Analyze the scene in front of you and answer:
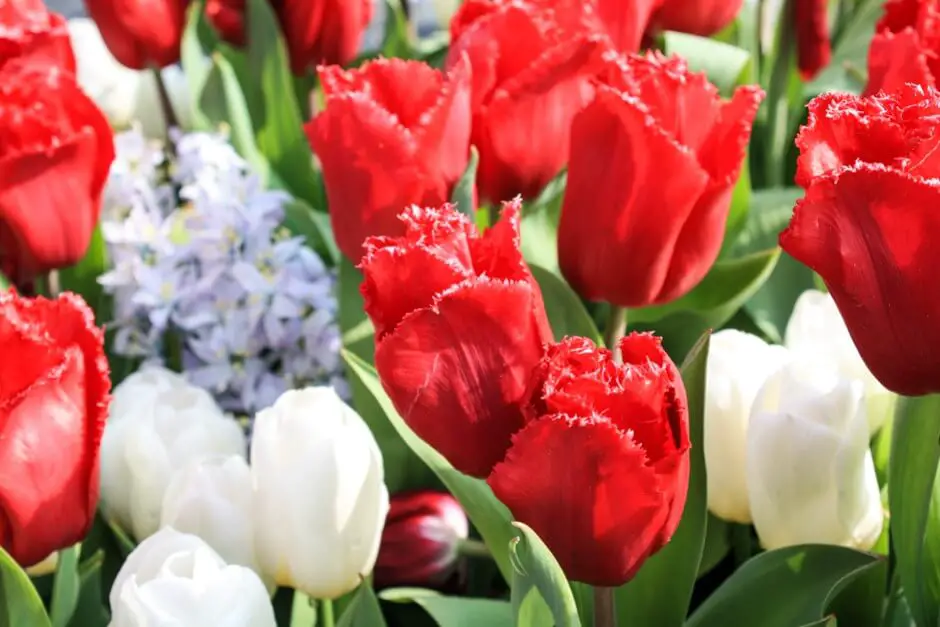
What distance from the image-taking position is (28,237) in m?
0.69

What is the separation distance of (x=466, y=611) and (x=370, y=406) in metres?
0.17

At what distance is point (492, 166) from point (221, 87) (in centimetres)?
48

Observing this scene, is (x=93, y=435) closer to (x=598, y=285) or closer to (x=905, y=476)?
(x=598, y=285)

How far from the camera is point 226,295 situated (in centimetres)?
80

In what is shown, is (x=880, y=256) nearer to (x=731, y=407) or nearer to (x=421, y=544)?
(x=731, y=407)

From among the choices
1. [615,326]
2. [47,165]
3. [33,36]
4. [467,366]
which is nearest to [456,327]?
[467,366]

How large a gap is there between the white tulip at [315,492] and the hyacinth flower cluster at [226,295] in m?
0.25

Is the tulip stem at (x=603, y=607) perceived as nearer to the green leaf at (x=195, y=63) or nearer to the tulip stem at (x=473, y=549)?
the tulip stem at (x=473, y=549)

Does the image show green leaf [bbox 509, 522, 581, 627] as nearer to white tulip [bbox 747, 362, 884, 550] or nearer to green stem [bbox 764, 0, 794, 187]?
white tulip [bbox 747, 362, 884, 550]

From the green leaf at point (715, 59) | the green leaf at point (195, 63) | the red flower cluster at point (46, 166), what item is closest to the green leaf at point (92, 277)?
the red flower cluster at point (46, 166)

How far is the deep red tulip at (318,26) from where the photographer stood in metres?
0.93

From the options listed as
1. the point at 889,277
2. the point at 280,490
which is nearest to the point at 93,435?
the point at 280,490

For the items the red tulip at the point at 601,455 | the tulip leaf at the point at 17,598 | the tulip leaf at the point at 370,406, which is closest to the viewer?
the red tulip at the point at 601,455

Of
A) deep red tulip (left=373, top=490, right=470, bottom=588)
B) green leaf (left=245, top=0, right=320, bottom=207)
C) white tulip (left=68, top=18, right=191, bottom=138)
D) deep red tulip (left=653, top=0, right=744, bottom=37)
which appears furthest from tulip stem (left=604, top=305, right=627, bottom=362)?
white tulip (left=68, top=18, right=191, bottom=138)
